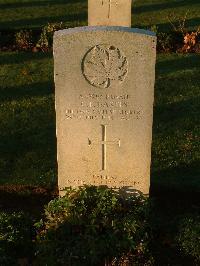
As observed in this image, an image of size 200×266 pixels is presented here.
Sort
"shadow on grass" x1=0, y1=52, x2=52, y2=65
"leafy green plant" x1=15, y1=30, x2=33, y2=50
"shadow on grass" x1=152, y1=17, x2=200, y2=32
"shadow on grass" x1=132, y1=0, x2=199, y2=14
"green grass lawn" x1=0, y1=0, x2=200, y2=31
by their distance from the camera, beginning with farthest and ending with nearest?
"shadow on grass" x1=132, y1=0, x2=199, y2=14 → "green grass lawn" x1=0, y1=0, x2=200, y2=31 → "shadow on grass" x1=152, y1=17, x2=200, y2=32 → "leafy green plant" x1=15, y1=30, x2=33, y2=50 → "shadow on grass" x1=0, y1=52, x2=52, y2=65

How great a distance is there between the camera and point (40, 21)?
1440cm

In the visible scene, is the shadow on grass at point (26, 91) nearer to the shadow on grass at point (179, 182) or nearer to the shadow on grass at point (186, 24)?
the shadow on grass at point (179, 182)

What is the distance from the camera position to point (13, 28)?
1356cm

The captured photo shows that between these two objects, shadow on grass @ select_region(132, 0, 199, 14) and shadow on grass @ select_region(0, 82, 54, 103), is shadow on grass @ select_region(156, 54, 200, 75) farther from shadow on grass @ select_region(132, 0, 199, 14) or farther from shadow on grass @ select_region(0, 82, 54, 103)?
shadow on grass @ select_region(132, 0, 199, 14)

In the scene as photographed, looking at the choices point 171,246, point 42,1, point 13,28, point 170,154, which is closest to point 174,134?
point 170,154

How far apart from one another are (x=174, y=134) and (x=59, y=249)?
369 cm

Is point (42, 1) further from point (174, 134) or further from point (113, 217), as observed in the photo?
point (113, 217)

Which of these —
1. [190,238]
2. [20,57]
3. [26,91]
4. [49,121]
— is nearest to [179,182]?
[190,238]

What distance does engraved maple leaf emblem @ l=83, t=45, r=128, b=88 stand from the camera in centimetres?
528

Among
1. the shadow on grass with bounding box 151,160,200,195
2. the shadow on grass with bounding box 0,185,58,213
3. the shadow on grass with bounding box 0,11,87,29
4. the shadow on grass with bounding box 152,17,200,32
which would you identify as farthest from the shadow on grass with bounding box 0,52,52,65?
the shadow on grass with bounding box 151,160,200,195

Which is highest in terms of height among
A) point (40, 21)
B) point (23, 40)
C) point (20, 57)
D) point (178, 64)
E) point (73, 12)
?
point (73, 12)

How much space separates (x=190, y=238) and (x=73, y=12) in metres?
11.0

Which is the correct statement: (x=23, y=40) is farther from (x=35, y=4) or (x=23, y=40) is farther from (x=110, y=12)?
(x=35, y=4)

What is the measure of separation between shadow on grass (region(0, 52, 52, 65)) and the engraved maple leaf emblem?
6442 millimetres
